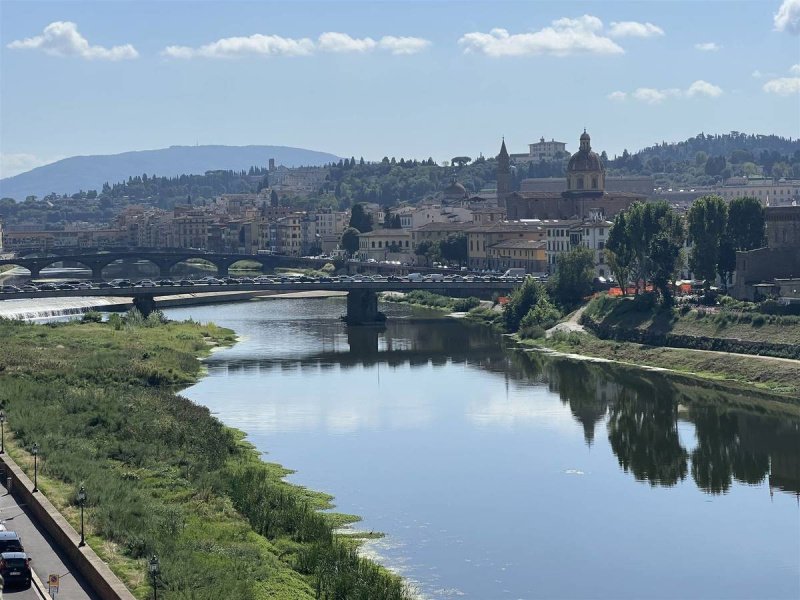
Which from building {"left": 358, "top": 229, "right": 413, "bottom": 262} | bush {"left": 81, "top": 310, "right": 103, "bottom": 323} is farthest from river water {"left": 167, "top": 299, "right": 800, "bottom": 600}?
building {"left": 358, "top": 229, "right": 413, "bottom": 262}

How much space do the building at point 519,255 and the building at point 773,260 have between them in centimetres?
2926

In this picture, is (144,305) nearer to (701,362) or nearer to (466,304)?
(466,304)

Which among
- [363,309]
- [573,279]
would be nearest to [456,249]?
[363,309]

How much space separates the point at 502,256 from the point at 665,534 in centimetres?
7130

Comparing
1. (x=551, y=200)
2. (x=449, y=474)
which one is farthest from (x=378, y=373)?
(x=551, y=200)

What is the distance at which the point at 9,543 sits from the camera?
25.8 metres

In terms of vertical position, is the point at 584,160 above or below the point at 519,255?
above

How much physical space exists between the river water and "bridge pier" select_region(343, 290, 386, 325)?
47.0ft

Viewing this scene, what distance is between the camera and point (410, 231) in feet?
412

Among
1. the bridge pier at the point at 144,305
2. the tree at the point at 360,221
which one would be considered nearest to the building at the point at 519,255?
the bridge pier at the point at 144,305

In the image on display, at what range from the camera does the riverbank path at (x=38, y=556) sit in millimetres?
24109

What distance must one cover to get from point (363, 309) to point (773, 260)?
24.6 metres

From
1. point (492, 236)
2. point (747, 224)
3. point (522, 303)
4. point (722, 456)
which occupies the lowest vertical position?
point (722, 456)

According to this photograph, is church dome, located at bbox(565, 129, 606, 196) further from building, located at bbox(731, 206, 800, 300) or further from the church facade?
building, located at bbox(731, 206, 800, 300)
